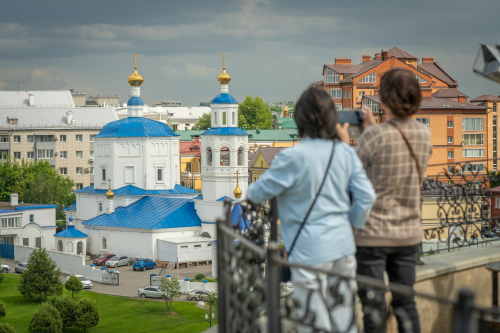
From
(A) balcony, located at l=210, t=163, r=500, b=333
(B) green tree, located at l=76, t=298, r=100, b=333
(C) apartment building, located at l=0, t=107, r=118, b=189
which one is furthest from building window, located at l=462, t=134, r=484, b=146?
(C) apartment building, located at l=0, t=107, r=118, b=189

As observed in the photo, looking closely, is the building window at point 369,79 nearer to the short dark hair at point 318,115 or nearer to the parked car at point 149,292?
the parked car at point 149,292

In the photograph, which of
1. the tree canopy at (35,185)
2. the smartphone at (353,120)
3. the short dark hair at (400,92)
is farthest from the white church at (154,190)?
the short dark hair at (400,92)

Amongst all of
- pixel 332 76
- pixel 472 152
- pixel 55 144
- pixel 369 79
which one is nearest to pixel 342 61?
pixel 332 76

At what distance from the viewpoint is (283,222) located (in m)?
3.84

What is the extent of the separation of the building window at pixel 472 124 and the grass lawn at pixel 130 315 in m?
22.0

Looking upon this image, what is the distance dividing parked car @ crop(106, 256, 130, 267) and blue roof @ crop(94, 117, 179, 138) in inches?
351

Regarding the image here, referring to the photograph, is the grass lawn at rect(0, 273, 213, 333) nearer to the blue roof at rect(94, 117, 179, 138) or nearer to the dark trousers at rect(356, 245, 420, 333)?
the blue roof at rect(94, 117, 179, 138)

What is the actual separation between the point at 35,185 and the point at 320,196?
58.0 m

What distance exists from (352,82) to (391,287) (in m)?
49.8

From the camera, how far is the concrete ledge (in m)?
5.93

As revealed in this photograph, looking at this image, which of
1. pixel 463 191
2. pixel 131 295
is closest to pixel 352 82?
pixel 131 295

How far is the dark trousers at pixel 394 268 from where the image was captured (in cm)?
412

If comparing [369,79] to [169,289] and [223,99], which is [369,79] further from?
[169,289]

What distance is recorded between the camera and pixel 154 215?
4047 centimetres
